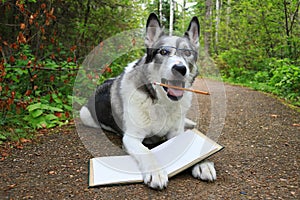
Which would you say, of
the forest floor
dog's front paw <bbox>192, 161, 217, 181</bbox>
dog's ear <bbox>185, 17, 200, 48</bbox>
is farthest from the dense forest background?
dog's front paw <bbox>192, 161, 217, 181</bbox>

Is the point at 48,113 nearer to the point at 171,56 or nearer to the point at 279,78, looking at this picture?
the point at 171,56

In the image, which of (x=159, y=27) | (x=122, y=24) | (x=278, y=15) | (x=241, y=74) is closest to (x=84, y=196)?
(x=159, y=27)

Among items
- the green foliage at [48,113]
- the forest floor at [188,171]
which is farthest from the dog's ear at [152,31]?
the green foliage at [48,113]

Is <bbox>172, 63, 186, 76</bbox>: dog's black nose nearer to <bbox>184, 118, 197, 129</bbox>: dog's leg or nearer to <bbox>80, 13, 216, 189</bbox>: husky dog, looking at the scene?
<bbox>80, 13, 216, 189</bbox>: husky dog

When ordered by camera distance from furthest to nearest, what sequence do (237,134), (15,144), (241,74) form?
(241,74)
(237,134)
(15,144)

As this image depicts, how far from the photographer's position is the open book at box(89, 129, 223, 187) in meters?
1.90

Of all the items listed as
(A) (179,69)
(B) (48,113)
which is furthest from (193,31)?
(B) (48,113)

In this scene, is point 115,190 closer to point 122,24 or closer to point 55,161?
point 55,161

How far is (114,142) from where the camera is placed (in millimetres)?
2736

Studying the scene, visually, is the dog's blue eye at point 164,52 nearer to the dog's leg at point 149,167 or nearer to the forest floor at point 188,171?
the forest floor at point 188,171

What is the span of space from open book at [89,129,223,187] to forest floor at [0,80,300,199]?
66 millimetres

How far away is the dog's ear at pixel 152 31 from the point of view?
224 centimetres

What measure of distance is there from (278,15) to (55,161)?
6.58 meters

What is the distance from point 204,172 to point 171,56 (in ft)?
2.94
